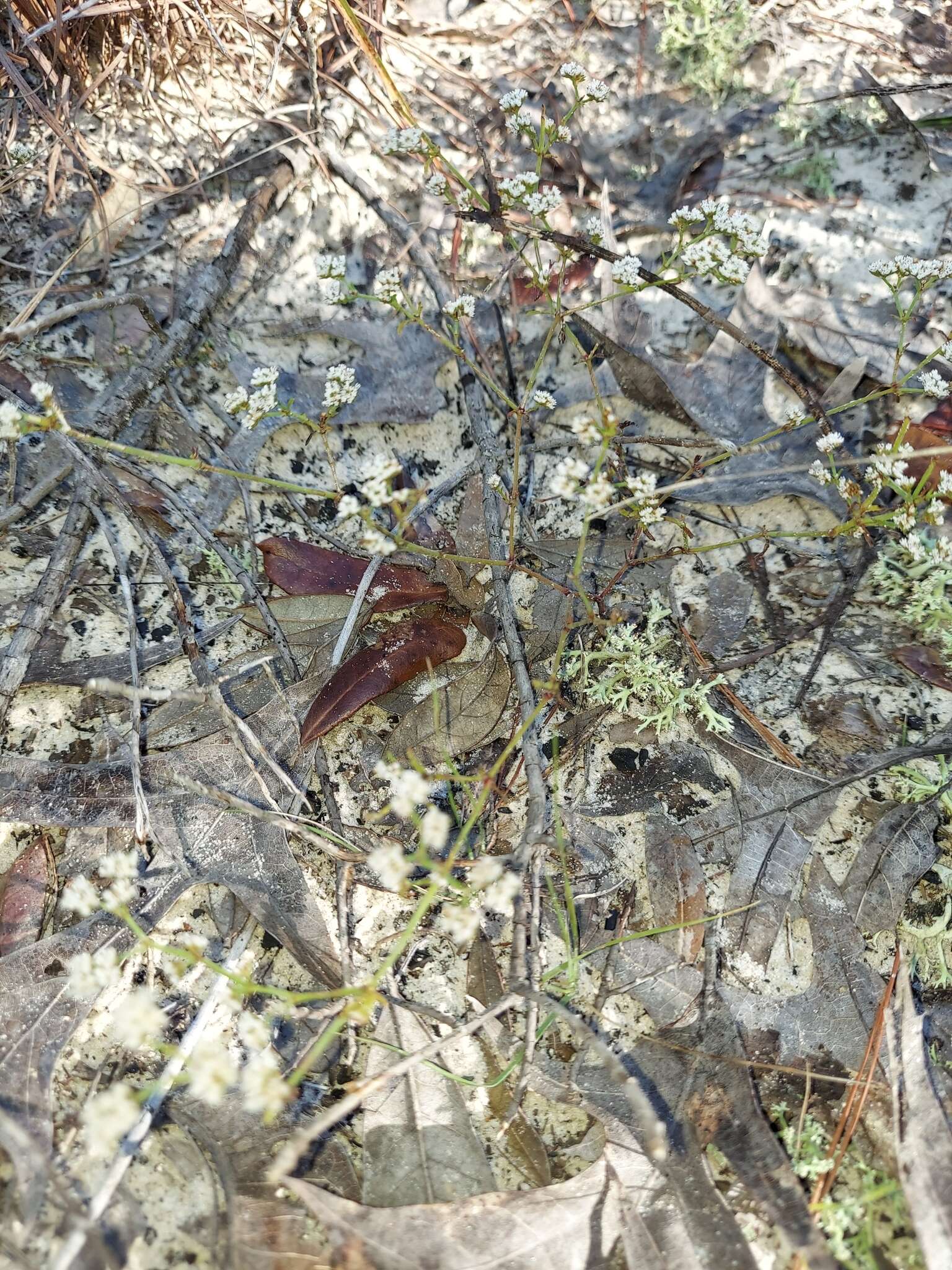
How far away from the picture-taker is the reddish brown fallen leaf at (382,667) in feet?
6.46

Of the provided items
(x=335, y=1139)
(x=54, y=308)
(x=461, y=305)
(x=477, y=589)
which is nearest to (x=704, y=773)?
(x=477, y=589)

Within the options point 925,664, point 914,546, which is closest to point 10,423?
point 914,546

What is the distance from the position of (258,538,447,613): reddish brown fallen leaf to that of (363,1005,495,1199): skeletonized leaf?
101cm

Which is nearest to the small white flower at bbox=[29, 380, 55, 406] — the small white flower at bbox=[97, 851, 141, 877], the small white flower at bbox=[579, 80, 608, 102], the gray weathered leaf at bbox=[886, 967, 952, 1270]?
the small white flower at bbox=[97, 851, 141, 877]

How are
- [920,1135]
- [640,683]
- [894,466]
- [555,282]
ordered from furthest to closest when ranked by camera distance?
1. [555,282]
2. [640,683]
3. [894,466]
4. [920,1135]

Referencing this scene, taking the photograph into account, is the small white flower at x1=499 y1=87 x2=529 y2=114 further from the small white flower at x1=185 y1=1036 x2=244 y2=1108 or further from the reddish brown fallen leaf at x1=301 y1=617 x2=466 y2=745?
the small white flower at x1=185 y1=1036 x2=244 y2=1108

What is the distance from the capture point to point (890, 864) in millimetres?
1854

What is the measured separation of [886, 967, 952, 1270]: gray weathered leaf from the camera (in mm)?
1430

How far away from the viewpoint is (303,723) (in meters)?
1.99

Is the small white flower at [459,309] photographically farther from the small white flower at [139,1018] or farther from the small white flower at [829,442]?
the small white flower at [139,1018]

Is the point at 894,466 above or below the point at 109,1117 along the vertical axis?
below

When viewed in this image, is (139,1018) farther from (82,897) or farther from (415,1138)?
(415,1138)

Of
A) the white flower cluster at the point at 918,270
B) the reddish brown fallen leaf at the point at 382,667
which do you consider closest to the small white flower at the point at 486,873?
the reddish brown fallen leaf at the point at 382,667

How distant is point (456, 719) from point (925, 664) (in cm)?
123
